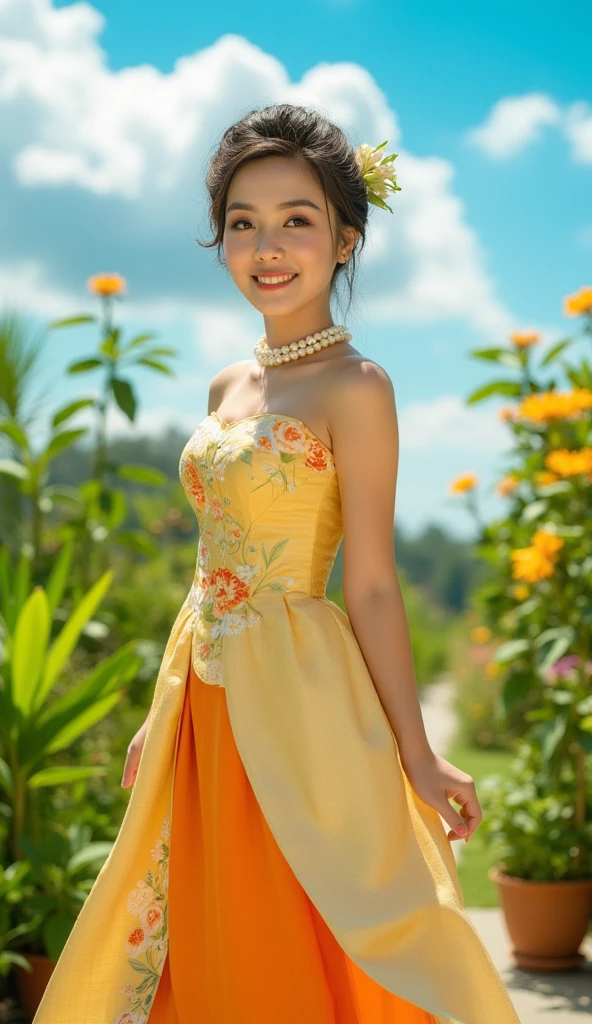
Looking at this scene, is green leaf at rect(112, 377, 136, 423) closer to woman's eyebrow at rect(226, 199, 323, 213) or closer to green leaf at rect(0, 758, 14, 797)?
green leaf at rect(0, 758, 14, 797)

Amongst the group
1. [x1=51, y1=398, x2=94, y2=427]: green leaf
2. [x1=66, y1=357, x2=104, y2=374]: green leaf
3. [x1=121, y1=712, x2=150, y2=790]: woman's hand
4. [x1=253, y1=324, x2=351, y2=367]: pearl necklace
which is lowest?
[x1=121, y1=712, x2=150, y2=790]: woman's hand

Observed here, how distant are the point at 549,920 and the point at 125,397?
6.98 feet

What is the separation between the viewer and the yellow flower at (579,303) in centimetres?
368

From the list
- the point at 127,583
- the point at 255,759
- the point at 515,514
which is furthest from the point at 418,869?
the point at 127,583

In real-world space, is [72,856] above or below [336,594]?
below

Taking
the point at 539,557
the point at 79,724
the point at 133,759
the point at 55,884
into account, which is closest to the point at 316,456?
the point at 133,759

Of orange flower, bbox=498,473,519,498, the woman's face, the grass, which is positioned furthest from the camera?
the grass

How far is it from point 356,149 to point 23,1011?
219 centimetres

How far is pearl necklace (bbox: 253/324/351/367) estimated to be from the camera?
1869 mm

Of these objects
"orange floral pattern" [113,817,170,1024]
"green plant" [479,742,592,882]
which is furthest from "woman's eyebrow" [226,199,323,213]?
"green plant" [479,742,592,882]

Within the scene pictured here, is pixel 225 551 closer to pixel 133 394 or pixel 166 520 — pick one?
pixel 133 394

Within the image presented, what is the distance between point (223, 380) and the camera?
205 centimetres

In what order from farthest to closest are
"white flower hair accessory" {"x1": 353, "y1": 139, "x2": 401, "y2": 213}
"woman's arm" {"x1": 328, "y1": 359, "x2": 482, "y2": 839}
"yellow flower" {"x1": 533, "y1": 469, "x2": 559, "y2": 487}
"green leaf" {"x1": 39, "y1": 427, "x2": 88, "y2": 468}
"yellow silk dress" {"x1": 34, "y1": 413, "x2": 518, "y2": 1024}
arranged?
"green leaf" {"x1": 39, "y1": 427, "x2": 88, "y2": 468}
"yellow flower" {"x1": 533, "y1": 469, "x2": 559, "y2": 487}
"white flower hair accessory" {"x1": 353, "y1": 139, "x2": 401, "y2": 213}
"woman's arm" {"x1": 328, "y1": 359, "x2": 482, "y2": 839}
"yellow silk dress" {"x1": 34, "y1": 413, "x2": 518, "y2": 1024}

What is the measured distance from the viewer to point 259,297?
183 cm
